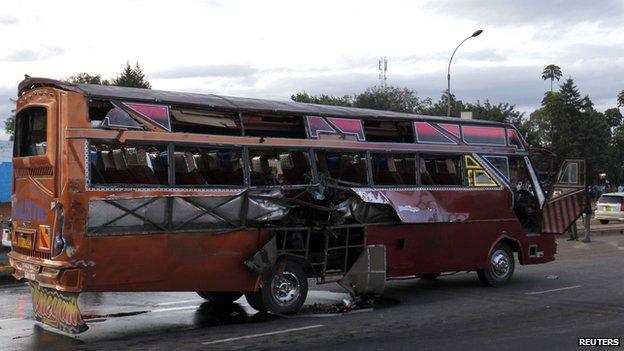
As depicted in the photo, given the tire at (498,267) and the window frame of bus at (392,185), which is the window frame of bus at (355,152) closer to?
the window frame of bus at (392,185)

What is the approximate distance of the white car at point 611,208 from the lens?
102 feet

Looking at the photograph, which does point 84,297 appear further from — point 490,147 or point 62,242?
point 490,147

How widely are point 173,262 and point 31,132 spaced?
2.61m

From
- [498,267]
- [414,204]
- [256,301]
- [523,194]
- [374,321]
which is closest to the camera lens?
[374,321]

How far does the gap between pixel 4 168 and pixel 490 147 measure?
55.3 feet

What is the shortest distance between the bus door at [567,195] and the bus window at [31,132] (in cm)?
943

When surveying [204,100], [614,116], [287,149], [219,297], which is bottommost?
[219,297]

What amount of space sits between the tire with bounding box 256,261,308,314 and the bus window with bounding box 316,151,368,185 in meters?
1.60

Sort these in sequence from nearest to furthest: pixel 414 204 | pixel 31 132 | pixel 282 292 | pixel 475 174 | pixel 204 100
A: pixel 31 132, pixel 204 100, pixel 282 292, pixel 414 204, pixel 475 174

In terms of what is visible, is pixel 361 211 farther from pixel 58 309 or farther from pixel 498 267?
pixel 58 309

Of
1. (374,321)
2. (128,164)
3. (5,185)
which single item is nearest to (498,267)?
(374,321)

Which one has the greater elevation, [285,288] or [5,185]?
[5,185]

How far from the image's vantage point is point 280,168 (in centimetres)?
1019

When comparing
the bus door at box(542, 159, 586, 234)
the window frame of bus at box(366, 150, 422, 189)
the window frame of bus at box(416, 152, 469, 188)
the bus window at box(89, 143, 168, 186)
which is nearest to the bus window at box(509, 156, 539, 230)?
the bus door at box(542, 159, 586, 234)
